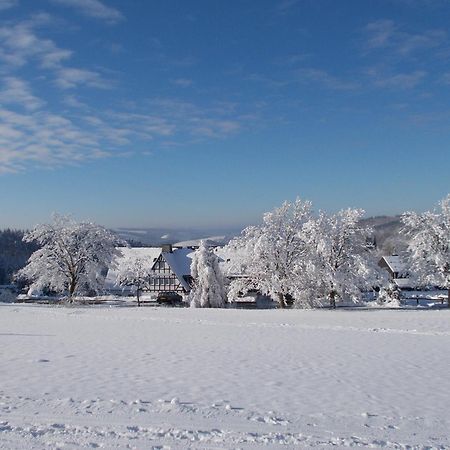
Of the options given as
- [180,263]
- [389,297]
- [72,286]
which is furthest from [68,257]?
[389,297]

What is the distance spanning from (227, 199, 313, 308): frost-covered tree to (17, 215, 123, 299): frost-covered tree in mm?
18098

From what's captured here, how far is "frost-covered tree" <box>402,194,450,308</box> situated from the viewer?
44562mm

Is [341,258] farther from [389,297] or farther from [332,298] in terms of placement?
[389,297]

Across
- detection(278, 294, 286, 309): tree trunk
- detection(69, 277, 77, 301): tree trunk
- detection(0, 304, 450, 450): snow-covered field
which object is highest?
detection(69, 277, 77, 301): tree trunk

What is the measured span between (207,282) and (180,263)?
23.5 meters

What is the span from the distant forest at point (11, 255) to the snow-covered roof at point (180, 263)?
5618 cm

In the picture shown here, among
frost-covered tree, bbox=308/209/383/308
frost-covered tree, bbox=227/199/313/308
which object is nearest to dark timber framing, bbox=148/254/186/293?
frost-covered tree, bbox=227/199/313/308

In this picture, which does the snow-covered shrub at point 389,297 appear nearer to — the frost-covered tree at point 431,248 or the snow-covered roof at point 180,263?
the frost-covered tree at point 431,248

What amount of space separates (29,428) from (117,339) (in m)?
15.6

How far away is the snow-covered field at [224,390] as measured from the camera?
28.8 feet

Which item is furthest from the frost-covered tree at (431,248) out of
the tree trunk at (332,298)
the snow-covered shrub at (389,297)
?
the tree trunk at (332,298)

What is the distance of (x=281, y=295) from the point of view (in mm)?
46312

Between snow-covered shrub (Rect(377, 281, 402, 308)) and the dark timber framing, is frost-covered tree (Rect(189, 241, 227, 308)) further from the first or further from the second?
the dark timber framing

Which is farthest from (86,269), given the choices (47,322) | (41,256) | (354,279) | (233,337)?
(233,337)
